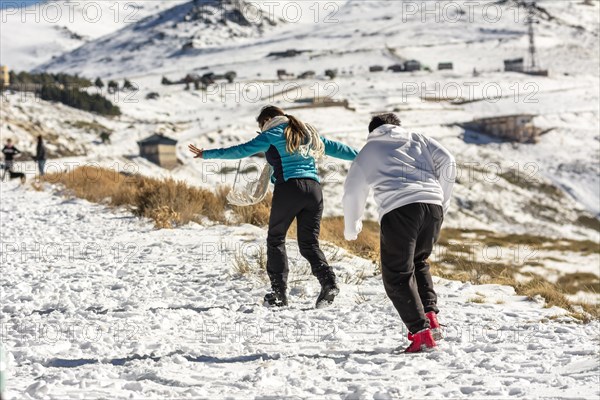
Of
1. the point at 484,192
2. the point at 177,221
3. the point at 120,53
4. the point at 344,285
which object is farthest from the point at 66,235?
the point at 120,53

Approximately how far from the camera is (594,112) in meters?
72.6

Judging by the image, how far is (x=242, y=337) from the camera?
205 inches

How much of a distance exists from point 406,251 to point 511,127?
2523 inches

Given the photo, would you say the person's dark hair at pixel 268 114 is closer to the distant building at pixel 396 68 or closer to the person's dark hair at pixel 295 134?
the person's dark hair at pixel 295 134

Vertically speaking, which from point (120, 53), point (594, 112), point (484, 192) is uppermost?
point (120, 53)

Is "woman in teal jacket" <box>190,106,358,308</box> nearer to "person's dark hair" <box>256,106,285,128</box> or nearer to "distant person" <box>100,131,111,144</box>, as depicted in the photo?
"person's dark hair" <box>256,106,285,128</box>

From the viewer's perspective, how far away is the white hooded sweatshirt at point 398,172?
184 inches

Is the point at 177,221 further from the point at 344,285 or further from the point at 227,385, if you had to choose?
the point at 227,385

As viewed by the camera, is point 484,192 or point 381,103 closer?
point 484,192

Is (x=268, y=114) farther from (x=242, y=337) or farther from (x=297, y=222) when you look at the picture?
(x=242, y=337)

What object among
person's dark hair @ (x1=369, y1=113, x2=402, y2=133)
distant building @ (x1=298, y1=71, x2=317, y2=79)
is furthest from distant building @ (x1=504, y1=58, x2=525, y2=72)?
person's dark hair @ (x1=369, y1=113, x2=402, y2=133)

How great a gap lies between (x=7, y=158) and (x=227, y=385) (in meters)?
21.1

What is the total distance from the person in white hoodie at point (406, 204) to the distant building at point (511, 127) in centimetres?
6294

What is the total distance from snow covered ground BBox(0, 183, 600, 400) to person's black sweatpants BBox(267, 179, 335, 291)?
0.38 m
